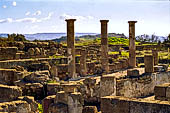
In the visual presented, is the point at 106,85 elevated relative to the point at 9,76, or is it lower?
lower

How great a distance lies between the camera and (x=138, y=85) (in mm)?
15258

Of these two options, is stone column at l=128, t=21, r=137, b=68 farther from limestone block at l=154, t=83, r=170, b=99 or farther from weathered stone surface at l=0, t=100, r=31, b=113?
weathered stone surface at l=0, t=100, r=31, b=113

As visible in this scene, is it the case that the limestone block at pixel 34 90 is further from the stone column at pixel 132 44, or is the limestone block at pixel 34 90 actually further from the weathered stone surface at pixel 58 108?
the stone column at pixel 132 44

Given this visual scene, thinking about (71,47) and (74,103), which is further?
(71,47)

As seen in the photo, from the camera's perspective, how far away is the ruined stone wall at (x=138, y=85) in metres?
14.2

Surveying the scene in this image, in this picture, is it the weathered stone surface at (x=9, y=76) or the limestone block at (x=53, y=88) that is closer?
the limestone block at (x=53, y=88)

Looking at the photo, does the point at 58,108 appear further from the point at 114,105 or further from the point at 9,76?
the point at 9,76

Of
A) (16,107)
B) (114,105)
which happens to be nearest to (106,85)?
(114,105)

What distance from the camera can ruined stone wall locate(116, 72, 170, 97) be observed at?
1424 cm

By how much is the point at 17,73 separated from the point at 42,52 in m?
12.2

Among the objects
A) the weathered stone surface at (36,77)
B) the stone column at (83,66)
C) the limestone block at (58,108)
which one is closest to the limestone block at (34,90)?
the weathered stone surface at (36,77)

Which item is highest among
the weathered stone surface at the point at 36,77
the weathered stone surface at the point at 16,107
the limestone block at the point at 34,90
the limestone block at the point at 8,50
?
the limestone block at the point at 8,50

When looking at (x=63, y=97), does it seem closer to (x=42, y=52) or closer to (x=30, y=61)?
(x=30, y=61)

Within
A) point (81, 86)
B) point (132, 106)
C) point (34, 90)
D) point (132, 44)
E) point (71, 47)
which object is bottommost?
point (34, 90)
